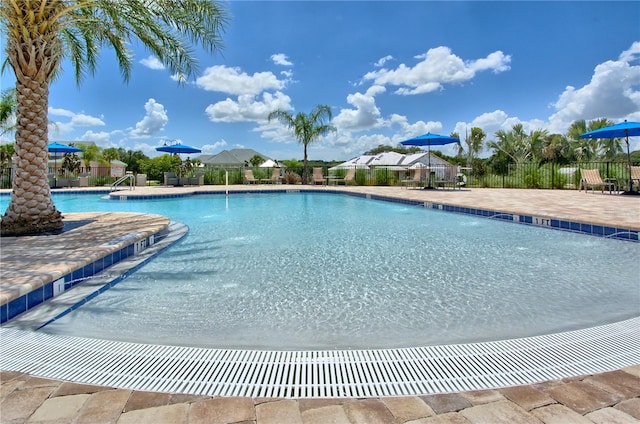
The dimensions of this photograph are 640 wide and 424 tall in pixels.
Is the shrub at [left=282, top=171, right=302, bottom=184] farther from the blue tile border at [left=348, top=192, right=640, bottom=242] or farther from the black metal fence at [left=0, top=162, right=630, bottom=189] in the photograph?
the blue tile border at [left=348, top=192, right=640, bottom=242]

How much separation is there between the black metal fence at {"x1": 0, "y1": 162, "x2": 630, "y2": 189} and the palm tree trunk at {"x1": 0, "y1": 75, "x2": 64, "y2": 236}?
1205cm

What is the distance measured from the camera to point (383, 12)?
529 inches

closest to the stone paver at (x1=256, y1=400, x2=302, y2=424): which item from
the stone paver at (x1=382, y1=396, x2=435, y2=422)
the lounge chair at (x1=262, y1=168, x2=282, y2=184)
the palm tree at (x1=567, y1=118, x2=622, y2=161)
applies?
the stone paver at (x1=382, y1=396, x2=435, y2=422)

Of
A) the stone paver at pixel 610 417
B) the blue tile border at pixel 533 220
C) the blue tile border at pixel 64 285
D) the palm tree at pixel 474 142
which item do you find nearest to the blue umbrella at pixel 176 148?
the blue tile border at pixel 533 220

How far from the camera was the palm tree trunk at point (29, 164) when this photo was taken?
16.6 feet

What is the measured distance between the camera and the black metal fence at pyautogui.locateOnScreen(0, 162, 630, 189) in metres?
14.5

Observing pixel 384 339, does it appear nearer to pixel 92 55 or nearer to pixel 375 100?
pixel 92 55

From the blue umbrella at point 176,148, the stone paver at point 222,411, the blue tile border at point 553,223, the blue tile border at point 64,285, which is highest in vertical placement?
the blue umbrella at point 176,148

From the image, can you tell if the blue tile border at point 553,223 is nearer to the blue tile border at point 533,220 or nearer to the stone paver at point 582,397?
the blue tile border at point 533,220

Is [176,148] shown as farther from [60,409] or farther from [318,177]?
[60,409]

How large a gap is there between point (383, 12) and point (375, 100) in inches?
505

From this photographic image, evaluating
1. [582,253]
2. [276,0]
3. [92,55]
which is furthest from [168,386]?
[276,0]

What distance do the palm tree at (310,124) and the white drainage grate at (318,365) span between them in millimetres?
19410

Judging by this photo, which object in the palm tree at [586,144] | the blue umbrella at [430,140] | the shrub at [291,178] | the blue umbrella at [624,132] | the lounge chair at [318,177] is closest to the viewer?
the blue umbrella at [624,132]
